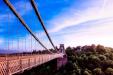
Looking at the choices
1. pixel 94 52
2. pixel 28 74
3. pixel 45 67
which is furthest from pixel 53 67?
pixel 94 52

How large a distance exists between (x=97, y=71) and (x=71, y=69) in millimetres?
6637

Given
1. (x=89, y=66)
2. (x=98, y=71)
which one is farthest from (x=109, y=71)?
(x=89, y=66)

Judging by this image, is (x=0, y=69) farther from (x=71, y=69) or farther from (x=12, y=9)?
(x=71, y=69)

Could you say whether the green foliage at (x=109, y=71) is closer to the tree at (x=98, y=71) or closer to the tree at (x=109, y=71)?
the tree at (x=109, y=71)

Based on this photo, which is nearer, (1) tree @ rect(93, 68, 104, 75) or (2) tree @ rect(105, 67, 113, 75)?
(2) tree @ rect(105, 67, 113, 75)

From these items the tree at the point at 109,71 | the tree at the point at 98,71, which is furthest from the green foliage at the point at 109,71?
the tree at the point at 98,71

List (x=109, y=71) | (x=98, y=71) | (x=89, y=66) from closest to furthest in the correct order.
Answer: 1. (x=98, y=71)
2. (x=109, y=71)
3. (x=89, y=66)

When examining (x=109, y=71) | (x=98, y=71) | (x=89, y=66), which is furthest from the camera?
(x=89, y=66)

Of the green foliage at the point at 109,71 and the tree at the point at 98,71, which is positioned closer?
the green foliage at the point at 109,71

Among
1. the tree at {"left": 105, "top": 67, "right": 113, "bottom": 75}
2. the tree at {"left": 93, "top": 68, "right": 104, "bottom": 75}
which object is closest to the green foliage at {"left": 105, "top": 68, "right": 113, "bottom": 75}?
the tree at {"left": 105, "top": 67, "right": 113, "bottom": 75}

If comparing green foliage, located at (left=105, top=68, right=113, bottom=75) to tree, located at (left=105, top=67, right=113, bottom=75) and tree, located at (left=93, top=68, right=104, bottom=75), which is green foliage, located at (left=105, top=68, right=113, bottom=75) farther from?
tree, located at (left=93, top=68, right=104, bottom=75)

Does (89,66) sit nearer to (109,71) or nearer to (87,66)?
(87,66)

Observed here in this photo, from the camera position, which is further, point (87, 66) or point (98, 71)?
point (87, 66)

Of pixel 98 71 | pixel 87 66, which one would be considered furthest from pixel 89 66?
pixel 98 71
